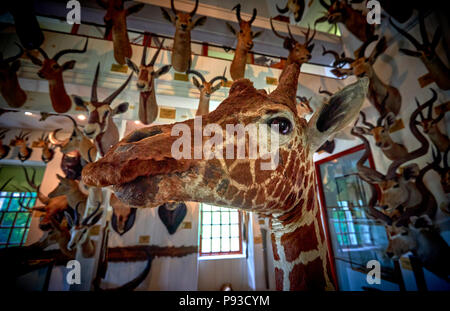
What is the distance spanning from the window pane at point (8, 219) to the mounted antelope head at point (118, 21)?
5.33m

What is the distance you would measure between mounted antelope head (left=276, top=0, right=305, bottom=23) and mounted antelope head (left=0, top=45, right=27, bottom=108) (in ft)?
19.4

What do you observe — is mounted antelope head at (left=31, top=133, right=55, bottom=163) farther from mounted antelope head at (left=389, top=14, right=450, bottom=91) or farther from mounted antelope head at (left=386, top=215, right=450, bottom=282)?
mounted antelope head at (left=389, top=14, right=450, bottom=91)

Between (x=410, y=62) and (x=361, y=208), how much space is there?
3.13 meters

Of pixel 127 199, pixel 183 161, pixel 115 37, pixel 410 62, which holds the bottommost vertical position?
pixel 127 199

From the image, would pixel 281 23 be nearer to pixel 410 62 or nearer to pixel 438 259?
pixel 410 62

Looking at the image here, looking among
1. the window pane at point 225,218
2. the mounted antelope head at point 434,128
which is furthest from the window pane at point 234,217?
the mounted antelope head at point 434,128

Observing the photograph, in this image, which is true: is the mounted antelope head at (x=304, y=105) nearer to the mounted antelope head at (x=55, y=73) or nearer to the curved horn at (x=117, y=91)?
the curved horn at (x=117, y=91)

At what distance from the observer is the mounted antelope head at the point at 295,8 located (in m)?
4.40

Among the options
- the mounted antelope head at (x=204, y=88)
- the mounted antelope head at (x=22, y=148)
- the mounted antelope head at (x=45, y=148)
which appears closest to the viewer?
the mounted antelope head at (x=204, y=88)

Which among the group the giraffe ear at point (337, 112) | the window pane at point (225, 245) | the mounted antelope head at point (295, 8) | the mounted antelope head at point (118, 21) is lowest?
the window pane at point (225, 245)

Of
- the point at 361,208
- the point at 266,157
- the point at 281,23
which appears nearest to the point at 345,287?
the point at 361,208

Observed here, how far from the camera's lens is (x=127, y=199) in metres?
0.67

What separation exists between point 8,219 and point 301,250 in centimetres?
743

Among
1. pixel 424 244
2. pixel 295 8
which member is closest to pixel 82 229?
pixel 424 244
